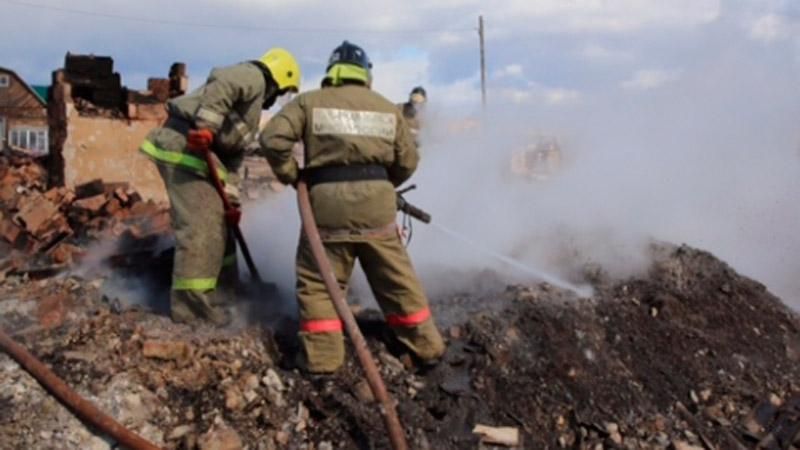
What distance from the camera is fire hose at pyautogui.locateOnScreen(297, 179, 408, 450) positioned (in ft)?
12.0

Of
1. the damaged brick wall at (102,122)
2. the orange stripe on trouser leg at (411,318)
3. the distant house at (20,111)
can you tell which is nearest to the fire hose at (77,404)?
the orange stripe on trouser leg at (411,318)

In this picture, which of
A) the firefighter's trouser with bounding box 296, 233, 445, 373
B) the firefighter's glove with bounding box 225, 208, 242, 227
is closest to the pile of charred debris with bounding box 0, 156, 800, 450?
the firefighter's trouser with bounding box 296, 233, 445, 373

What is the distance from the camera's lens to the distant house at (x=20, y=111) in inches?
1512

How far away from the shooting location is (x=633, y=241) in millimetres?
6207

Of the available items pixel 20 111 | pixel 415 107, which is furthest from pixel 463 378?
pixel 20 111

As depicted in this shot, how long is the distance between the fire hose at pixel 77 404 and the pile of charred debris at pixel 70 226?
1.92m

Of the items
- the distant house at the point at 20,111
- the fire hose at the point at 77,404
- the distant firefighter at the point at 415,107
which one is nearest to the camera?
the fire hose at the point at 77,404

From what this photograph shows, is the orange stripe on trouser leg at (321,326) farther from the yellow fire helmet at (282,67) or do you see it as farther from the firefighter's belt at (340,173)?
the yellow fire helmet at (282,67)

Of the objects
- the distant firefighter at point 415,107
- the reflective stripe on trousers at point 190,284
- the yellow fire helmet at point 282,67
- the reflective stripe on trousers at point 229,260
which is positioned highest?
the distant firefighter at point 415,107

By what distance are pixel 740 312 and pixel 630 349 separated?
1.13 meters

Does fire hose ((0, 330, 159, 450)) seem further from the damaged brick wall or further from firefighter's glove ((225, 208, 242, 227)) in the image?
the damaged brick wall

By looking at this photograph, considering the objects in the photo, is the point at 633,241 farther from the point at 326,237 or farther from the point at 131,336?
the point at 131,336

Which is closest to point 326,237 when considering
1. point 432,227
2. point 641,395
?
point 641,395

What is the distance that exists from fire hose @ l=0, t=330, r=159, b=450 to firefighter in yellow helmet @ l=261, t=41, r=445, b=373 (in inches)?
40.1
